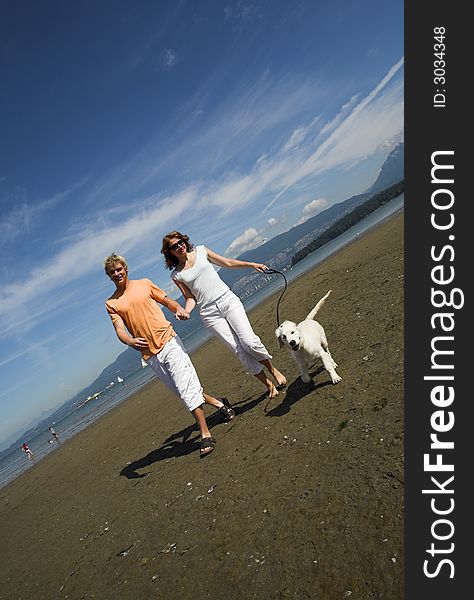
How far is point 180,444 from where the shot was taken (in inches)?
299

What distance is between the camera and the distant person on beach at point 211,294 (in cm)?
587

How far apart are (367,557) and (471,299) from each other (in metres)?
2.16

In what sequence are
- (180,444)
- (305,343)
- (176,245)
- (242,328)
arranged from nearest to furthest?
(305,343) → (176,245) → (242,328) → (180,444)

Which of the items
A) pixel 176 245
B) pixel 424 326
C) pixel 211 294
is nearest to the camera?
pixel 424 326

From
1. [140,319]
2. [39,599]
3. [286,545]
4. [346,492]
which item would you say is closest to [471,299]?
[346,492]

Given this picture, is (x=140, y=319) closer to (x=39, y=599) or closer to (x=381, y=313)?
(x=39, y=599)

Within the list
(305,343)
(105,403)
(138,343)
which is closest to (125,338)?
(138,343)

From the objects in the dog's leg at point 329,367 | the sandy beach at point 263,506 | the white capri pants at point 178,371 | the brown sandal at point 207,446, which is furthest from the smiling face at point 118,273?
the dog's leg at point 329,367

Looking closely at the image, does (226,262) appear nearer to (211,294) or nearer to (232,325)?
(211,294)

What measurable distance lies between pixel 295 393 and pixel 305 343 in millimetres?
1170

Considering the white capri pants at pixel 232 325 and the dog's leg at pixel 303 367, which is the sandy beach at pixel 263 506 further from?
the white capri pants at pixel 232 325

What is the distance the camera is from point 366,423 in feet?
14.1

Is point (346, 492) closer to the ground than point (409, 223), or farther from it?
closer to the ground

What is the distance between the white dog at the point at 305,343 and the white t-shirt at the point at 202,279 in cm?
119
